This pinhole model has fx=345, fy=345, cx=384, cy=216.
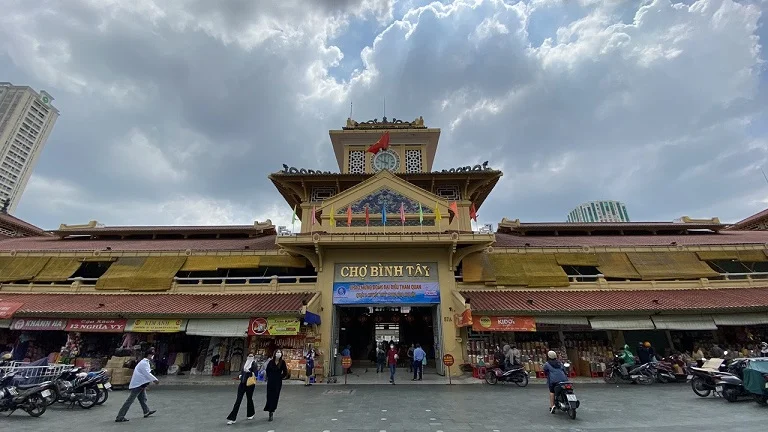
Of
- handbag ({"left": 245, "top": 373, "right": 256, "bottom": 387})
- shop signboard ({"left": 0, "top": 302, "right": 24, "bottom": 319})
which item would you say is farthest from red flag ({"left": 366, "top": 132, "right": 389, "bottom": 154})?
shop signboard ({"left": 0, "top": 302, "right": 24, "bottom": 319})

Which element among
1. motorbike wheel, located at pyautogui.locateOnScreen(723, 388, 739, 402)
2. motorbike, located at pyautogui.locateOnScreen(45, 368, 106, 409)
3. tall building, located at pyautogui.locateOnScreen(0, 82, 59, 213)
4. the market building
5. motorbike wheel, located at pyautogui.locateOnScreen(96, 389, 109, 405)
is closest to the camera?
motorbike, located at pyautogui.locateOnScreen(45, 368, 106, 409)

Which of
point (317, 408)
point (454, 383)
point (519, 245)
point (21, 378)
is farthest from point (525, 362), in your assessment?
point (21, 378)

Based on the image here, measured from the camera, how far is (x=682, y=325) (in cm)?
1634

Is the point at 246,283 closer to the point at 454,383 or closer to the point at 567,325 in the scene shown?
the point at 454,383

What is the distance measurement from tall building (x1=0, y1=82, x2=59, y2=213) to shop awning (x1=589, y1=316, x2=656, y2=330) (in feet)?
425

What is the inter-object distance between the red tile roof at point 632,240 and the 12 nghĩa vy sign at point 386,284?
19.6ft

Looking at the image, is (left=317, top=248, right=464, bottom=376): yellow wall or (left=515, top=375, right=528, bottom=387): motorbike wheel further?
(left=317, top=248, right=464, bottom=376): yellow wall

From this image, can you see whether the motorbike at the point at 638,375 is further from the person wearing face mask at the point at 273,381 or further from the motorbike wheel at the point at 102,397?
the motorbike wheel at the point at 102,397

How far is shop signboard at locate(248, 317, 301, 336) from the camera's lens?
52.2 ft

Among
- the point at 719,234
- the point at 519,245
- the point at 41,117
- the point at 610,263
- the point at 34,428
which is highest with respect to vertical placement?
the point at 41,117

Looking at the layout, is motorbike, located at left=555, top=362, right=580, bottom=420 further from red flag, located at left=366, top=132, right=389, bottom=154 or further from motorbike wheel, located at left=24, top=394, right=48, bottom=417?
red flag, located at left=366, top=132, right=389, bottom=154

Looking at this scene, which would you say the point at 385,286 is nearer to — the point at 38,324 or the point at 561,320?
the point at 561,320

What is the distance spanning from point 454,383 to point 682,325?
11.3m

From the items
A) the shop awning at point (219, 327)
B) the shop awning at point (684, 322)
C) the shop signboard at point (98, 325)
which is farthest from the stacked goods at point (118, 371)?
the shop awning at point (684, 322)
